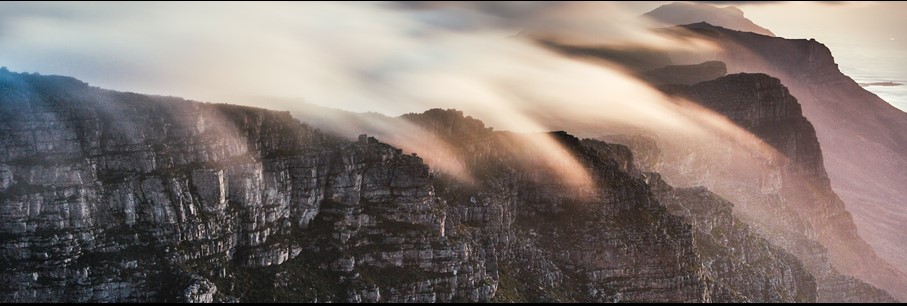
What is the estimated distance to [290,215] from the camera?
2948 inches

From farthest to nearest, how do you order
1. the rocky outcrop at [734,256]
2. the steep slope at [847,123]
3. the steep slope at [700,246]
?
the steep slope at [847,123] < the rocky outcrop at [734,256] < the steep slope at [700,246]

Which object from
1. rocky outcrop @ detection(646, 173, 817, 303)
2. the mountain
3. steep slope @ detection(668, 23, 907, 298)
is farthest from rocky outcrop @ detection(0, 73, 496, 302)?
steep slope @ detection(668, 23, 907, 298)

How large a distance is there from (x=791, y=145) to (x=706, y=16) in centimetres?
5442

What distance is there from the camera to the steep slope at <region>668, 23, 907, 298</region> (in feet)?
484

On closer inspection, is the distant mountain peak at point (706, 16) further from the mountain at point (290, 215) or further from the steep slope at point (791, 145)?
the mountain at point (290, 215)

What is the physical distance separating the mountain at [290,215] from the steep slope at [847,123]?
6436 cm

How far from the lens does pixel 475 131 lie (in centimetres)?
8812

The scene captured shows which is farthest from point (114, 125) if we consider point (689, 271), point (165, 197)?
point (689, 271)

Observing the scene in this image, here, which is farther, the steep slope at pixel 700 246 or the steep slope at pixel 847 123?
the steep slope at pixel 847 123

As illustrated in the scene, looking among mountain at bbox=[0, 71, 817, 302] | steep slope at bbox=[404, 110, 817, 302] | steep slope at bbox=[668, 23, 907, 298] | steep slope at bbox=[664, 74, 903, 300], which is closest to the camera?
mountain at bbox=[0, 71, 817, 302]

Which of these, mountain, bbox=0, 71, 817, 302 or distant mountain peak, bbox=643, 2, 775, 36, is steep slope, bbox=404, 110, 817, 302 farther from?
distant mountain peak, bbox=643, 2, 775, 36

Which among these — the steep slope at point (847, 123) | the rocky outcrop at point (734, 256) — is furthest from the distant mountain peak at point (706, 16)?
the rocky outcrop at point (734, 256)

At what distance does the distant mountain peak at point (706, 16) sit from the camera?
178m

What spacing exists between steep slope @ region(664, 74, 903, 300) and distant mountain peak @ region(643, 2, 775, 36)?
39504 millimetres
